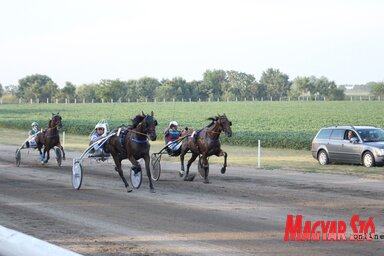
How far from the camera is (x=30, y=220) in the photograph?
1252cm

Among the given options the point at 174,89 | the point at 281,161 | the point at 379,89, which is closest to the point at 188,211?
the point at 281,161

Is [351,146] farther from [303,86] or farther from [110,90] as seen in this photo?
[303,86]

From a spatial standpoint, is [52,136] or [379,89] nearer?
Result: [52,136]

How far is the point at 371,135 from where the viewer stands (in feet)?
81.6

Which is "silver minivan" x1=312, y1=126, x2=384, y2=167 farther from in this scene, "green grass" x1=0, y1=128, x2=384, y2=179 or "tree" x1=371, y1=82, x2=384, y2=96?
"tree" x1=371, y1=82, x2=384, y2=96

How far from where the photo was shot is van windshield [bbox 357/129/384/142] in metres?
24.6

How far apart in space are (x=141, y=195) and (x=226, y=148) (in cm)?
1996

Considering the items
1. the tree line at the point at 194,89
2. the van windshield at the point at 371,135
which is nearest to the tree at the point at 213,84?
the tree line at the point at 194,89

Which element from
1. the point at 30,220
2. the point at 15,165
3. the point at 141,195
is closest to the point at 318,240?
the point at 30,220

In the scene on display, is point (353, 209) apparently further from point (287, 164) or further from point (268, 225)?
point (287, 164)

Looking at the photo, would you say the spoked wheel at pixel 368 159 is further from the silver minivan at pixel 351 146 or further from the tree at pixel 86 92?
the tree at pixel 86 92

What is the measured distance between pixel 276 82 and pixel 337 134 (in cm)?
14309

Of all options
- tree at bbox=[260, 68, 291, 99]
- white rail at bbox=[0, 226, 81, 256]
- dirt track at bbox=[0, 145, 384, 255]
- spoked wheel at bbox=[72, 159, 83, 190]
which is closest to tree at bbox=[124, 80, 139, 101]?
tree at bbox=[260, 68, 291, 99]

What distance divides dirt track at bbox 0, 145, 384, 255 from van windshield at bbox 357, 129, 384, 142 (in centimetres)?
393
